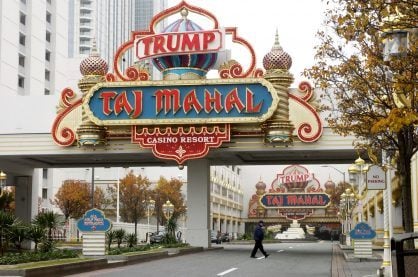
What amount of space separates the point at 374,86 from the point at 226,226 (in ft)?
291

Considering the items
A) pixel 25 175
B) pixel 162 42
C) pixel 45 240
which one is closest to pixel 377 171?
pixel 45 240

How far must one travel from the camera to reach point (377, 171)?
18.4m

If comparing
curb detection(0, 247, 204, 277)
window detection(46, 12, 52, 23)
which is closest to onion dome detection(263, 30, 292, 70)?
curb detection(0, 247, 204, 277)

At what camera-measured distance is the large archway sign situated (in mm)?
35750

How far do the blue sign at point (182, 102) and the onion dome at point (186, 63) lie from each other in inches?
47.3

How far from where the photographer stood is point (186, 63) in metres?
37.6

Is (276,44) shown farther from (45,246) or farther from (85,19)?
(85,19)

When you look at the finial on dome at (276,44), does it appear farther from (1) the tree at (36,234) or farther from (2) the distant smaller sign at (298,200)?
(2) the distant smaller sign at (298,200)

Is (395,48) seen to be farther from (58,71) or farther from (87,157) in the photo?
(58,71)

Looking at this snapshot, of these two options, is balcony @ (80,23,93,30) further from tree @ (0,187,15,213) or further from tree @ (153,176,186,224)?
tree @ (0,187,15,213)

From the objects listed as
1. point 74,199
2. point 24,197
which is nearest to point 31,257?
point 24,197

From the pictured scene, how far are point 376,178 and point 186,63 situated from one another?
815 inches

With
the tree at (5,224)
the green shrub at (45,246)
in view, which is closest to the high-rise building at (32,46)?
the tree at (5,224)

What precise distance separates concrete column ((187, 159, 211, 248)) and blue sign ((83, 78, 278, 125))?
533cm
